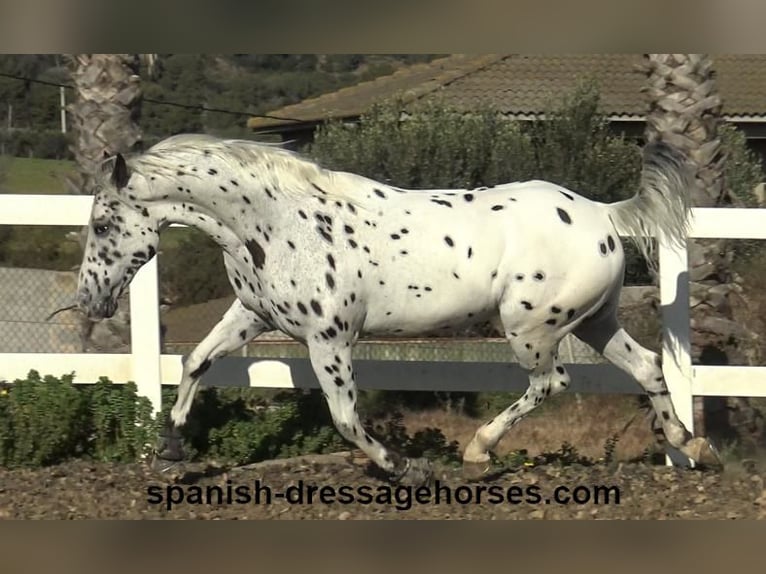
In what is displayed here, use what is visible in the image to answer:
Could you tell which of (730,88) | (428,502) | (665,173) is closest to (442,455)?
(428,502)

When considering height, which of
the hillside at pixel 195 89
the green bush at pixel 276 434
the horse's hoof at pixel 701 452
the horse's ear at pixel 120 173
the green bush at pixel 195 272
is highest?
the hillside at pixel 195 89

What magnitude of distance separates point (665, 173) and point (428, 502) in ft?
7.00

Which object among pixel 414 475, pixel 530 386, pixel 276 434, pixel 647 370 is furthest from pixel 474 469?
pixel 276 434

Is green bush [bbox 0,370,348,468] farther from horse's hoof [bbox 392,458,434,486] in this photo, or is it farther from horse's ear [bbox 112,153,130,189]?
horse's ear [bbox 112,153,130,189]

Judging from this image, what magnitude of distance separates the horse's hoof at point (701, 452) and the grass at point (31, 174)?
17.9m

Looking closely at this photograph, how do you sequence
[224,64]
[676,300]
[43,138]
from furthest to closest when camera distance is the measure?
[224,64]
[43,138]
[676,300]

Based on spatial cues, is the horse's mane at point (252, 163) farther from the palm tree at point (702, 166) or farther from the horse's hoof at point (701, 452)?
the palm tree at point (702, 166)

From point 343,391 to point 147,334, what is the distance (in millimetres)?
1871

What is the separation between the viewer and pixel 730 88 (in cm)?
1850

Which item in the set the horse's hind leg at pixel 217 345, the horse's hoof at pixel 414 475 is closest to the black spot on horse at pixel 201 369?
the horse's hind leg at pixel 217 345

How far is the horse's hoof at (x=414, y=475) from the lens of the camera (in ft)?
20.8

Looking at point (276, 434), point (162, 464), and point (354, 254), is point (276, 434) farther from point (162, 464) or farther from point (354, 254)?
point (354, 254)

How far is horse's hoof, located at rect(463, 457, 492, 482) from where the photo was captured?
21.2 ft
